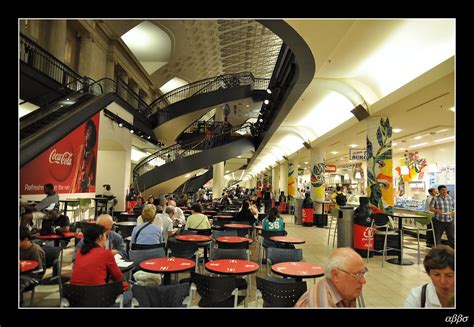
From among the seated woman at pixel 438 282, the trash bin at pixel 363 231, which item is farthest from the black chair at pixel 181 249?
the trash bin at pixel 363 231

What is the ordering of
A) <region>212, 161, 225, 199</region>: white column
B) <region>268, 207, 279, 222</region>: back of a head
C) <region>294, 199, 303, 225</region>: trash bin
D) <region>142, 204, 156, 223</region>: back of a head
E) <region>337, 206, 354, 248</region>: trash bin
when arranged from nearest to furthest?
<region>142, 204, 156, 223</region>: back of a head → <region>268, 207, 279, 222</region>: back of a head → <region>337, 206, 354, 248</region>: trash bin → <region>294, 199, 303, 225</region>: trash bin → <region>212, 161, 225, 199</region>: white column

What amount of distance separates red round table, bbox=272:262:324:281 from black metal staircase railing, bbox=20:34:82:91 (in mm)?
8984

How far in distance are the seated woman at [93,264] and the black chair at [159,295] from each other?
0.37 m

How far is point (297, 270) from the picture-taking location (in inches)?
131

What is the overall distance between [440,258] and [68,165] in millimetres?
9064

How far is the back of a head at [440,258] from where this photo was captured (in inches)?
79.0

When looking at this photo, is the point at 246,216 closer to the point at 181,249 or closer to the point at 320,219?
the point at 181,249

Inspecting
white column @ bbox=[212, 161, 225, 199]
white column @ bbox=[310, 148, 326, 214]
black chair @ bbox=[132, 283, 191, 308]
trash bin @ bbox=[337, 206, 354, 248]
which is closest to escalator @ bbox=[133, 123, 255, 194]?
white column @ bbox=[212, 161, 225, 199]

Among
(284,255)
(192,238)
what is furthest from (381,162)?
(192,238)

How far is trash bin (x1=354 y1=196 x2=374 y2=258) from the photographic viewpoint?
6871mm

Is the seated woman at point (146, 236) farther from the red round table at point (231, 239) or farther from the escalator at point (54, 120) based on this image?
the escalator at point (54, 120)

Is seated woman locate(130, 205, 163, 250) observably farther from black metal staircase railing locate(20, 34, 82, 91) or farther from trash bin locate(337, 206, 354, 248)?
black metal staircase railing locate(20, 34, 82, 91)

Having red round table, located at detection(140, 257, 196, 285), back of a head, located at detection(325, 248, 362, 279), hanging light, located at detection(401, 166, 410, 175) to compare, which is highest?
hanging light, located at detection(401, 166, 410, 175)

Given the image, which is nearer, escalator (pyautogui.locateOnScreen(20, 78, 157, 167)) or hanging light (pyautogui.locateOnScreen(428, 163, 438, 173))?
escalator (pyautogui.locateOnScreen(20, 78, 157, 167))
